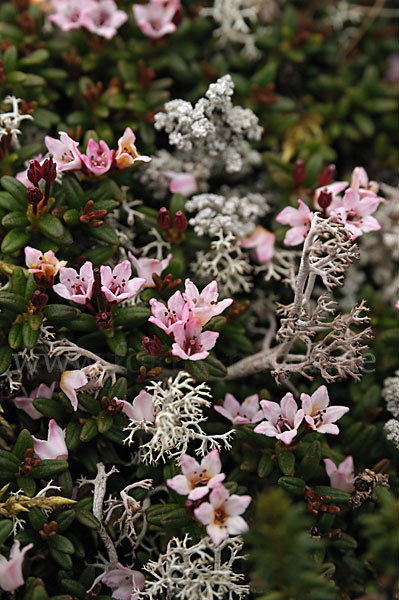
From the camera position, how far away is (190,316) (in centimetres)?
216

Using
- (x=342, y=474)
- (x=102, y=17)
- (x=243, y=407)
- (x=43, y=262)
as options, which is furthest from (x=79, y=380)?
(x=102, y=17)

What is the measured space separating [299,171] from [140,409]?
1457 mm

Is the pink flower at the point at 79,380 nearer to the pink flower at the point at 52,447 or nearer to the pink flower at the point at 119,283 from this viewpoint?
the pink flower at the point at 52,447

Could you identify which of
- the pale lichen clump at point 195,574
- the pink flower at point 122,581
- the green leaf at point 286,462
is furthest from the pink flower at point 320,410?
the pink flower at point 122,581

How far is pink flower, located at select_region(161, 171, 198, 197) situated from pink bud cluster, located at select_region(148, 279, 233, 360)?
786 millimetres

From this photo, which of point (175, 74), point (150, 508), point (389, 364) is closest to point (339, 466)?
point (389, 364)

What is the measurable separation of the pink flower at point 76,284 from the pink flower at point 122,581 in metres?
1.01

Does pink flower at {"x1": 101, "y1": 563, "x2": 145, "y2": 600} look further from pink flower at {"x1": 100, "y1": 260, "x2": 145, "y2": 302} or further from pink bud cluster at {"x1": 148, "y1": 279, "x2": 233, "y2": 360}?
pink flower at {"x1": 100, "y1": 260, "x2": 145, "y2": 302}

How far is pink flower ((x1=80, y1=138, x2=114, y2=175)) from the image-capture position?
7.84 feet

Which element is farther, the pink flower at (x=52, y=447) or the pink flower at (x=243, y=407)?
the pink flower at (x=243, y=407)

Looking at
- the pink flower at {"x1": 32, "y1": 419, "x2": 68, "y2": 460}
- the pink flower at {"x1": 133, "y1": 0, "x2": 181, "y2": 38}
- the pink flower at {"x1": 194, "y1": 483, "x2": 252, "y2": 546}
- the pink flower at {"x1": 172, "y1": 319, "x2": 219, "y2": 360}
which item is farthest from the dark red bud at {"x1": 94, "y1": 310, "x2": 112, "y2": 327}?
the pink flower at {"x1": 133, "y1": 0, "x2": 181, "y2": 38}

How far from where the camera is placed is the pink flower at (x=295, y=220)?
8.44 ft

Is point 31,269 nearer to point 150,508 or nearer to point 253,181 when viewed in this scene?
point 150,508

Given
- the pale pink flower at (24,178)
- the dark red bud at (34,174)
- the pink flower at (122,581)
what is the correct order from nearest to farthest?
the pink flower at (122,581), the dark red bud at (34,174), the pale pink flower at (24,178)
